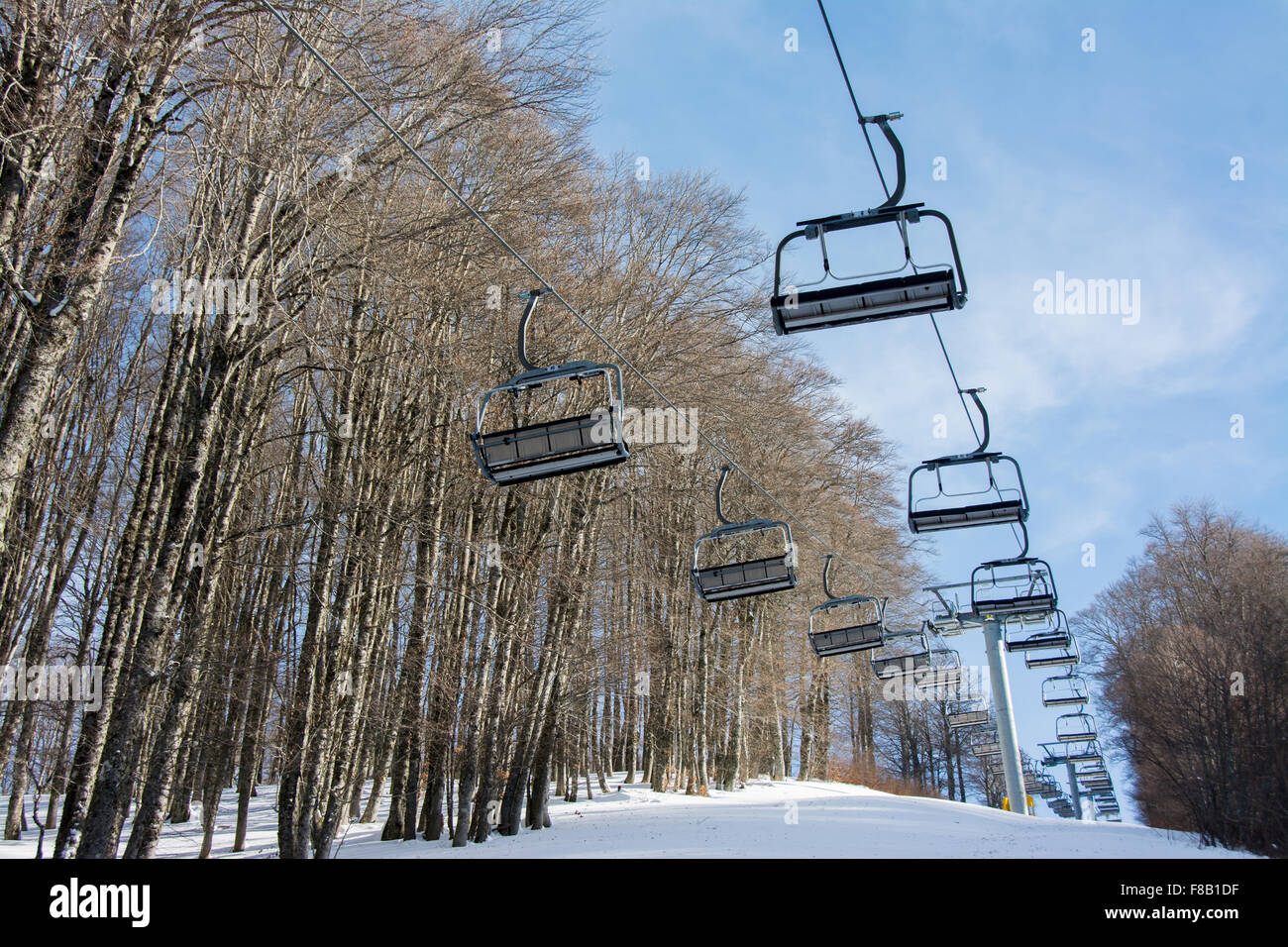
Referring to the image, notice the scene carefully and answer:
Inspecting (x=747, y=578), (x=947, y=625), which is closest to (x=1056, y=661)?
(x=947, y=625)

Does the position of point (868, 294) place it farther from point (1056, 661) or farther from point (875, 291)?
point (1056, 661)

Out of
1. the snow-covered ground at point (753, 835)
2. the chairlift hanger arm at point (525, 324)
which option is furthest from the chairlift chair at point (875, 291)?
the snow-covered ground at point (753, 835)

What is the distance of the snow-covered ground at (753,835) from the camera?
14.4 metres

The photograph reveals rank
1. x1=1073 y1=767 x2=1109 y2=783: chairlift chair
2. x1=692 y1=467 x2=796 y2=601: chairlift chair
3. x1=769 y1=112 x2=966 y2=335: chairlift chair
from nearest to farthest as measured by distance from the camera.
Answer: x1=769 y1=112 x2=966 y2=335: chairlift chair
x1=692 y1=467 x2=796 y2=601: chairlift chair
x1=1073 y1=767 x2=1109 y2=783: chairlift chair

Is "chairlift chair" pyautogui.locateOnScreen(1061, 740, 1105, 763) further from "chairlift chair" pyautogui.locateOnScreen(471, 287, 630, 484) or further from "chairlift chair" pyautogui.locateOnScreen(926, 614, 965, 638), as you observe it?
"chairlift chair" pyautogui.locateOnScreen(471, 287, 630, 484)

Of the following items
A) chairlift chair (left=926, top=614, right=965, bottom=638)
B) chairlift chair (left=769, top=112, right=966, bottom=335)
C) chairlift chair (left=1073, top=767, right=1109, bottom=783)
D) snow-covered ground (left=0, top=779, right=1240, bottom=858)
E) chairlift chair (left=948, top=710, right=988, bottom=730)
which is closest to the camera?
chairlift chair (left=769, top=112, right=966, bottom=335)

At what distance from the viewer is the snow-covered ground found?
1438 cm

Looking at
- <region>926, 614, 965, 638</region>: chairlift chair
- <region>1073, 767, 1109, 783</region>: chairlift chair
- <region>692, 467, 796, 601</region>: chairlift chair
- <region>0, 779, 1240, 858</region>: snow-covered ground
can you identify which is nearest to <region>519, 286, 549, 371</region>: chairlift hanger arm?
<region>692, 467, 796, 601</region>: chairlift chair

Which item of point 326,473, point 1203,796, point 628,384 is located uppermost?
point 628,384

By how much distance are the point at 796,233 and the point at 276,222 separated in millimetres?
7610

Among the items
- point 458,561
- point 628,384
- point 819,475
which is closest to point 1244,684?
point 819,475

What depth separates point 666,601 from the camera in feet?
82.2

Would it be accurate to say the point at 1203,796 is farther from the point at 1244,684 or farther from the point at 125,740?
the point at 125,740

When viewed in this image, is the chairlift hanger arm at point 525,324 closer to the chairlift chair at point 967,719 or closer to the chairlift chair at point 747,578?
the chairlift chair at point 747,578
